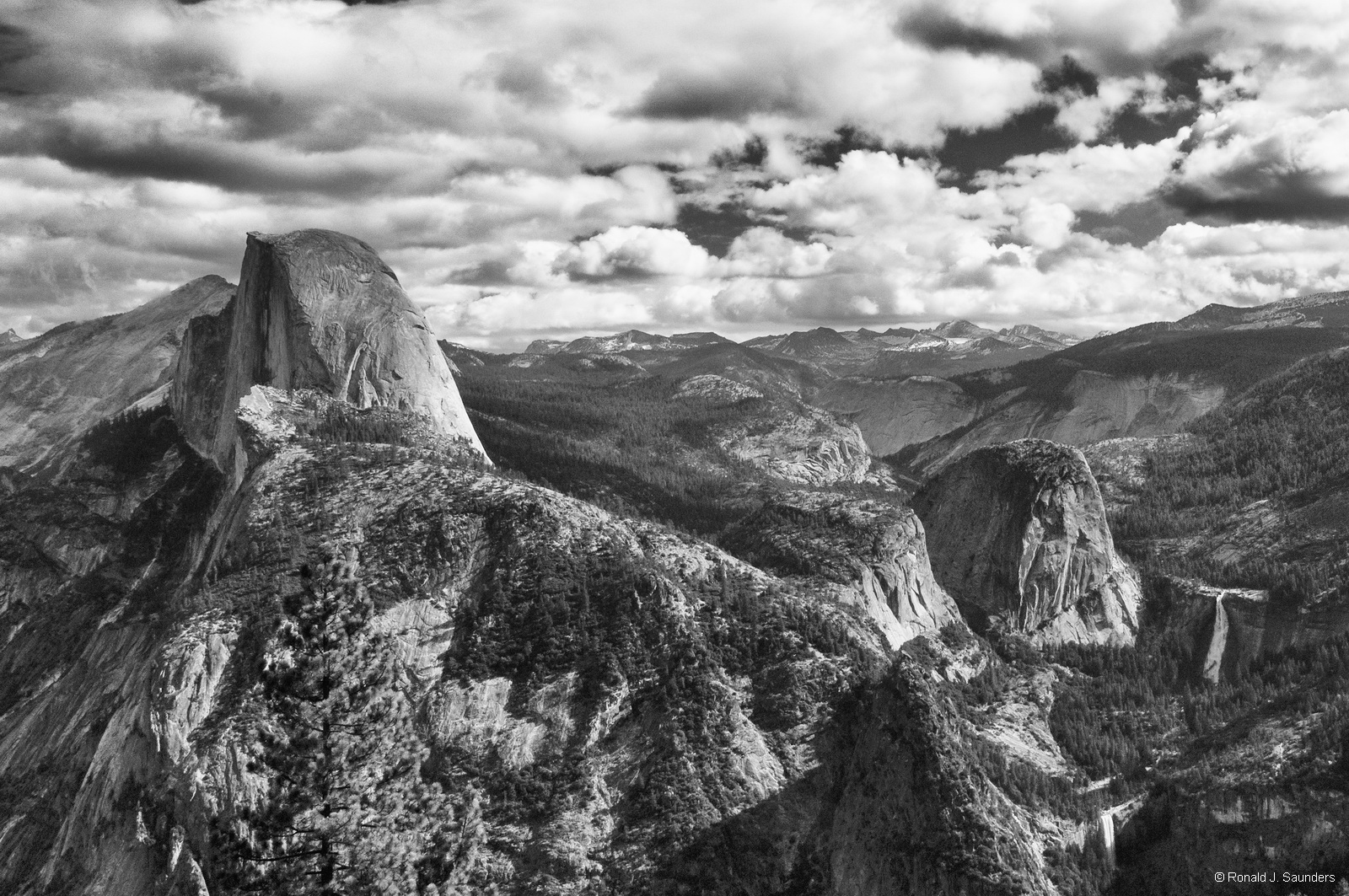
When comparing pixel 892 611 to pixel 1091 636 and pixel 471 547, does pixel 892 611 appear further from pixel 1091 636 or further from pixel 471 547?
pixel 471 547

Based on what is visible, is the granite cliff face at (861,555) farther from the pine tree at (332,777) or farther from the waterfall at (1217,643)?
the pine tree at (332,777)

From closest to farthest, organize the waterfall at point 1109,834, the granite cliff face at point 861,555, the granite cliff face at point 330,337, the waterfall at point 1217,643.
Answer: the waterfall at point 1109,834, the granite cliff face at point 861,555, the granite cliff face at point 330,337, the waterfall at point 1217,643

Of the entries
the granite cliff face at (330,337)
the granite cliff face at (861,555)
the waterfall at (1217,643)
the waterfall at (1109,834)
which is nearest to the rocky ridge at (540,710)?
the granite cliff face at (861,555)

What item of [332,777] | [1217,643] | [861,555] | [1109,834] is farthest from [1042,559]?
[332,777]

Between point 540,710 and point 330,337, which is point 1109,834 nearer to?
point 540,710

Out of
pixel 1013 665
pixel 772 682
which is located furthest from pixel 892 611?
pixel 772 682

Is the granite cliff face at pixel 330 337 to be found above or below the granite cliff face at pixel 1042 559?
above
